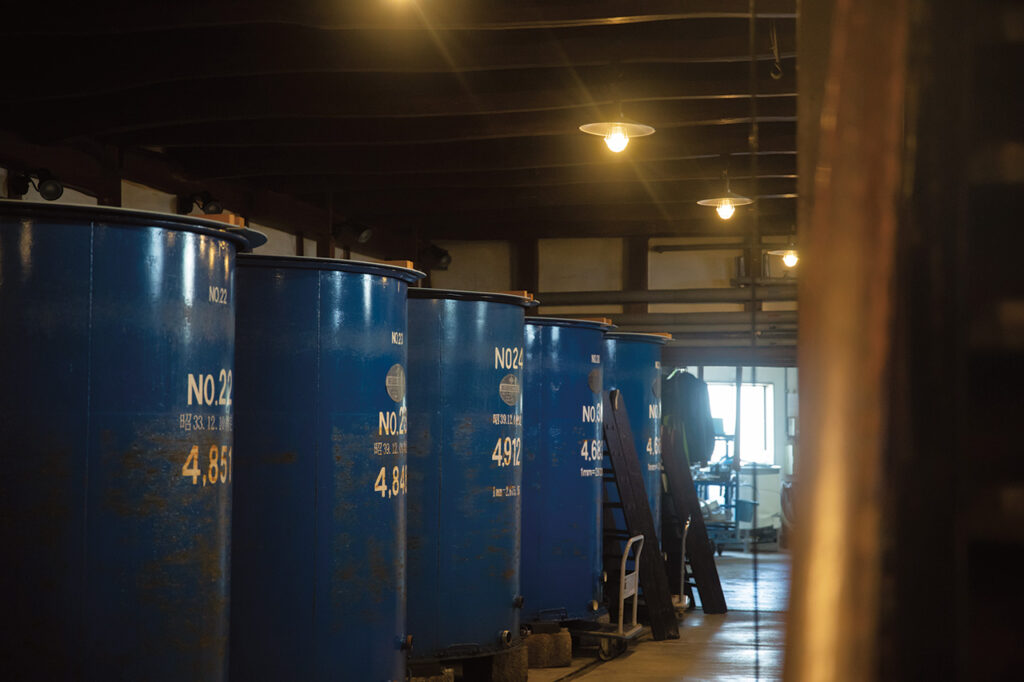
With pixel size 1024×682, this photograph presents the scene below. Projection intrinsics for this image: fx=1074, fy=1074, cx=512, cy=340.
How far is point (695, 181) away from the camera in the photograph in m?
12.7

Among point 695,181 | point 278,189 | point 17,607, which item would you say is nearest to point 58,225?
point 17,607

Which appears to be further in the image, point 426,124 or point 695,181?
point 695,181

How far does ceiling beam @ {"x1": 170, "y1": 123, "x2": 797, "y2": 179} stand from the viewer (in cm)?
1042

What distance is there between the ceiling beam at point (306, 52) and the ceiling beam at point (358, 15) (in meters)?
0.65

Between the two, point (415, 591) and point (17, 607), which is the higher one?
point (17, 607)

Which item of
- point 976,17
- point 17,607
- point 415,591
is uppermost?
point 976,17

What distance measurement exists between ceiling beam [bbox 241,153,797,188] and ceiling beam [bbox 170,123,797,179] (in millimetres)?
336

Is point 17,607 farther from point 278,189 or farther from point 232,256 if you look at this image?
point 278,189

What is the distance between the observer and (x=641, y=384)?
403 inches

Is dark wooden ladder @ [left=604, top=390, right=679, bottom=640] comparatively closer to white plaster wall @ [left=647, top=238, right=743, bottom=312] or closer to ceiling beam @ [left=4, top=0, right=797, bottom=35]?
ceiling beam @ [left=4, top=0, right=797, bottom=35]

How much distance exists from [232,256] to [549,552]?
4.80 meters

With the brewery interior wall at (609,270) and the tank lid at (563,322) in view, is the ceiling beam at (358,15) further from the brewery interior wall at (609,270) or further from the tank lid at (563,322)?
the brewery interior wall at (609,270)

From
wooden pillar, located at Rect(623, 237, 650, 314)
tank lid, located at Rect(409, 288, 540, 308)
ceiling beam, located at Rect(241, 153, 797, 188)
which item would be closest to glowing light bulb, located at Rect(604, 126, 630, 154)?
tank lid, located at Rect(409, 288, 540, 308)

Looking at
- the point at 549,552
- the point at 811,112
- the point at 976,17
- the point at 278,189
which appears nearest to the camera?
the point at 976,17
